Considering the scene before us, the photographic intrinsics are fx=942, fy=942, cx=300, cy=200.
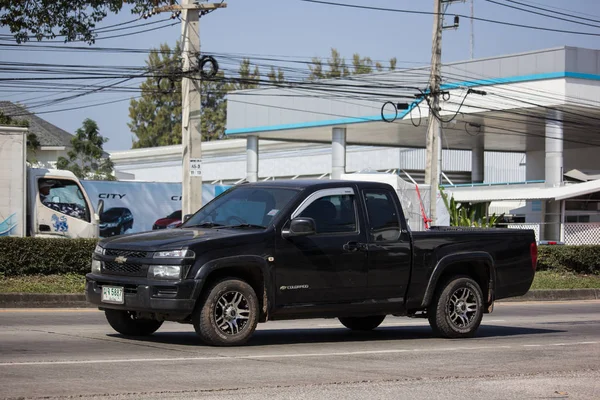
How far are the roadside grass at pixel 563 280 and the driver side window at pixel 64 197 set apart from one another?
11.1 meters

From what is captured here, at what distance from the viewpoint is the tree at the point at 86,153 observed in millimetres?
49925

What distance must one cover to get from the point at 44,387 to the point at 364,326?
20.3ft

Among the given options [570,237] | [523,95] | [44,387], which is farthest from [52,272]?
[523,95]

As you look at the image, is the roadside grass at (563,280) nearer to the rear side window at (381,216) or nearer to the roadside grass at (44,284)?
the roadside grass at (44,284)

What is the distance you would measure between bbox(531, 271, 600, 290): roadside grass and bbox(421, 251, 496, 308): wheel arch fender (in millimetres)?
10704

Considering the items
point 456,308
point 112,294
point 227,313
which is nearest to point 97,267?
point 112,294

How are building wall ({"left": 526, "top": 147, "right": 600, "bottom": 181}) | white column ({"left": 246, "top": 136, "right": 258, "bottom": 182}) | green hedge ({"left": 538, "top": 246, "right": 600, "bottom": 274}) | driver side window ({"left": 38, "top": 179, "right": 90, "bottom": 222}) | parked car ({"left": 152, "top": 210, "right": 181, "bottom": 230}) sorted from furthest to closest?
building wall ({"left": 526, "top": 147, "right": 600, "bottom": 181})
white column ({"left": 246, "top": 136, "right": 258, "bottom": 182})
parked car ({"left": 152, "top": 210, "right": 181, "bottom": 230})
green hedge ({"left": 538, "top": 246, "right": 600, "bottom": 274})
driver side window ({"left": 38, "top": 179, "right": 90, "bottom": 222})

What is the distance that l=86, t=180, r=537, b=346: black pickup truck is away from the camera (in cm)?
978

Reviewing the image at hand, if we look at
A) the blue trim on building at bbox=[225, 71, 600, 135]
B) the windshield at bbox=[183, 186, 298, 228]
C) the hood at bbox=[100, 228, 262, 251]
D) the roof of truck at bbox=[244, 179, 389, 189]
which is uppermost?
the blue trim on building at bbox=[225, 71, 600, 135]

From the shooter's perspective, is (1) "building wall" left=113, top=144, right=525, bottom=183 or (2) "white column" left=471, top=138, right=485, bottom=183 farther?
(1) "building wall" left=113, top=144, right=525, bottom=183

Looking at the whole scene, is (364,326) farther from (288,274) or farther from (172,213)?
(172,213)

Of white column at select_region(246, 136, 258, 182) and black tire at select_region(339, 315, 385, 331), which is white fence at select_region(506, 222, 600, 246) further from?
white column at select_region(246, 136, 258, 182)

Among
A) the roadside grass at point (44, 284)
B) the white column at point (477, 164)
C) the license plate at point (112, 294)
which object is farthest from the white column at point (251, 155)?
the license plate at point (112, 294)

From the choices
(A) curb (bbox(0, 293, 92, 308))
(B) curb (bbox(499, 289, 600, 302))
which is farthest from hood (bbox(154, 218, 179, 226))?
(A) curb (bbox(0, 293, 92, 308))
